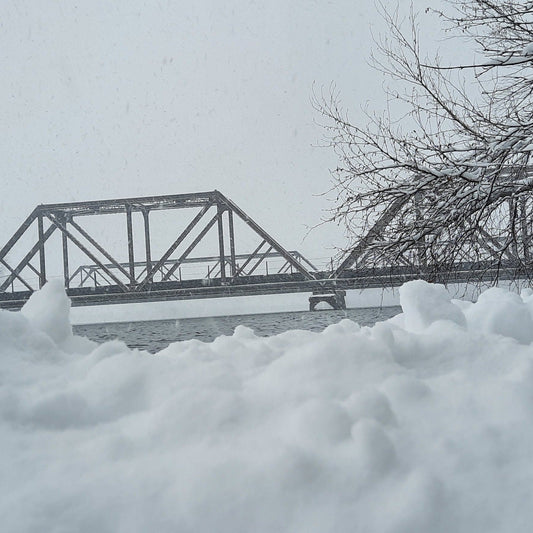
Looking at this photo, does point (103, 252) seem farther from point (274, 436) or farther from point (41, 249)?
point (274, 436)

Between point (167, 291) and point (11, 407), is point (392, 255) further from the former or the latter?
point (167, 291)

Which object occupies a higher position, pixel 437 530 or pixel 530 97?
pixel 530 97

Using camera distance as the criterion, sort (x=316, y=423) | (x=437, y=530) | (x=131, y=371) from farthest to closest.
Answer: (x=131, y=371) < (x=316, y=423) < (x=437, y=530)

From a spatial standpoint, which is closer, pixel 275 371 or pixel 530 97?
pixel 275 371

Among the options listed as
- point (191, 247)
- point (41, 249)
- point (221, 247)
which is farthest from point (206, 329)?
point (41, 249)

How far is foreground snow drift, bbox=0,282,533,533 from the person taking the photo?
73.4 inches

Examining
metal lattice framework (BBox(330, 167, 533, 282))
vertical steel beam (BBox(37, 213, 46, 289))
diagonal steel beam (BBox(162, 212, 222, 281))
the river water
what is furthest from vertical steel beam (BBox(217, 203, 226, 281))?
metal lattice framework (BBox(330, 167, 533, 282))

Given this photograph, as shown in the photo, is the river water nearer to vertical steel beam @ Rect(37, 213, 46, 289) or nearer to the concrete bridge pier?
the concrete bridge pier

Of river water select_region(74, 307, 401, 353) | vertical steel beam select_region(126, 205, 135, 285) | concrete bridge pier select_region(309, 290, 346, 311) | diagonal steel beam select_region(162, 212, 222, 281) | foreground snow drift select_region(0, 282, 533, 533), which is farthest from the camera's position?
vertical steel beam select_region(126, 205, 135, 285)

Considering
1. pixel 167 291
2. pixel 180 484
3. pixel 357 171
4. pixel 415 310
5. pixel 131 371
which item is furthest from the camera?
pixel 167 291

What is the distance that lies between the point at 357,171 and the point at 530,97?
249 cm

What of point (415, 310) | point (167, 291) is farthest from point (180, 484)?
point (167, 291)

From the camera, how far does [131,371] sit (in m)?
2.73

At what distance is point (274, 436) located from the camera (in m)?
2.21
